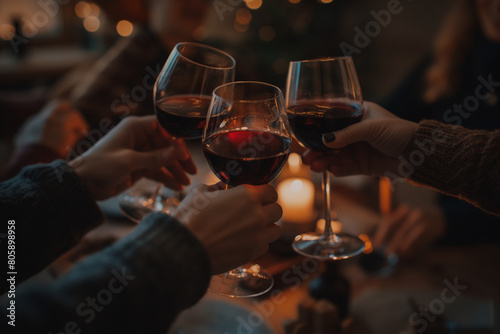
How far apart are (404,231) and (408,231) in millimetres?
27

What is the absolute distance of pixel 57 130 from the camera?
5.42 feet

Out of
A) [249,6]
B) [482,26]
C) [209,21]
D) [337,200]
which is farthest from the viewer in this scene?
[209,21]

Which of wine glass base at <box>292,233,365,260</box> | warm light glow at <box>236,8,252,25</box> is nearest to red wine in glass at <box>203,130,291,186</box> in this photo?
wine glass base at <box>292,233,365,260</box>

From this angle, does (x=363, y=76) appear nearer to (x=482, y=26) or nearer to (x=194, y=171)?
(x=482, y=26)

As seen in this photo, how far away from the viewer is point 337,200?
155 cm

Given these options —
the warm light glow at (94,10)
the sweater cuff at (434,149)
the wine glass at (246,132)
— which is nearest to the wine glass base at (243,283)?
the wine glass at (246,132)

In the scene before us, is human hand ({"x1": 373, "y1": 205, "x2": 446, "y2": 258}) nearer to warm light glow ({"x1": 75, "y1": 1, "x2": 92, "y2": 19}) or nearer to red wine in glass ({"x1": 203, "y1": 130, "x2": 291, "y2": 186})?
red wine in glass ({"x1": 203, "y1": 130, "x2": 291, "y2": 186})

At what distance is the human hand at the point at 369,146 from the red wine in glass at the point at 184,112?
246mm

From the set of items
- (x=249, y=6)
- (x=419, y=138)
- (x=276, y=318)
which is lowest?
(x=276, y=318)

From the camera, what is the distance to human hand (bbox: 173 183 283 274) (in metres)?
0.62

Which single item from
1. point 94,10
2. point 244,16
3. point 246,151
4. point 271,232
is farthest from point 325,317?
point 94,10

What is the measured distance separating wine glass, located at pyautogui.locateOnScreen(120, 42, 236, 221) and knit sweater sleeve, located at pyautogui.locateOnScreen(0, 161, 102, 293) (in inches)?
9.1

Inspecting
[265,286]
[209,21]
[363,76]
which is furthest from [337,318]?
[209,21]

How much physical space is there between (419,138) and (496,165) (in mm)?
144
